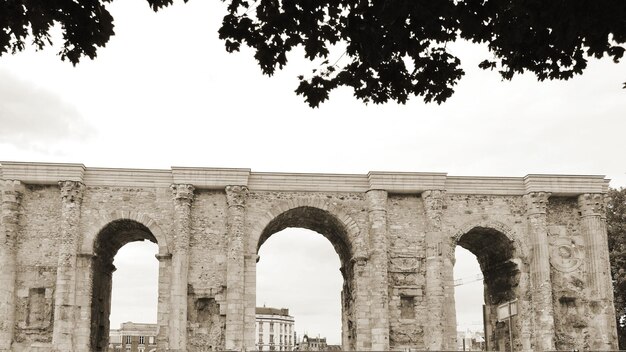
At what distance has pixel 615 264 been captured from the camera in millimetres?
29141

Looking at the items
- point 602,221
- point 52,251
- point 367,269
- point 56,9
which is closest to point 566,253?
point 602,221

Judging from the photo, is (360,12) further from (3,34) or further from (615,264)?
(615,264)

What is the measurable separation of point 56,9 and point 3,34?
0.53 metres

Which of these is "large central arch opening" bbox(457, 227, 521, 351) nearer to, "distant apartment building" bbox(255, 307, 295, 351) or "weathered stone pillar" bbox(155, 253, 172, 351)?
"weathered stone pillar" bbox(155, 253, 172, 351)

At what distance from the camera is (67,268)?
2162cm

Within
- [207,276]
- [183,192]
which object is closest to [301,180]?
[183,192]

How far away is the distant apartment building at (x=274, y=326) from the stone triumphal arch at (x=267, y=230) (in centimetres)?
7464

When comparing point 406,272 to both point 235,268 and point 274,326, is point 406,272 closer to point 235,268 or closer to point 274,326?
point 235,268

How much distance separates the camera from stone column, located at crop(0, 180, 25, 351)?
21.3 meters

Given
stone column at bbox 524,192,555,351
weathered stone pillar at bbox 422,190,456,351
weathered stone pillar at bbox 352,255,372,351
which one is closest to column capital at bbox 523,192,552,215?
stone column at bbox 524,192,555,351

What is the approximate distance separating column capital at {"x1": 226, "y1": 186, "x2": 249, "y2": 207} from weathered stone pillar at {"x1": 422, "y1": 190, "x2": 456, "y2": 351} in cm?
576

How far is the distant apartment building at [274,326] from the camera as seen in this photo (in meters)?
97.4

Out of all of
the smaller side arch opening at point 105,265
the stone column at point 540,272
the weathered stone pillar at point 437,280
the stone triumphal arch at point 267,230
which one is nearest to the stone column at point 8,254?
the stone triumphal arch at point 267,230

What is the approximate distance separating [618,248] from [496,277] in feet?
25.0
